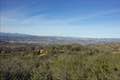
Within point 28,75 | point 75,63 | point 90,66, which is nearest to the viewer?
point 28,75

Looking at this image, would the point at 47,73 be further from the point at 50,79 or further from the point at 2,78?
the point at 2,78

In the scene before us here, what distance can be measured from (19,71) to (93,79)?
3030mm

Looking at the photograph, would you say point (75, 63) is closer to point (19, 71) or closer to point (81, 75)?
point (81, 75)

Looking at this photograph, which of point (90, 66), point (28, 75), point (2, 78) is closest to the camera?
point (2, 78)

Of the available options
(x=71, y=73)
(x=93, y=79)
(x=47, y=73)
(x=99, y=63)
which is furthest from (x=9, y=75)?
(x=99, y=63)

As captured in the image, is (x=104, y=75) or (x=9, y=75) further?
(x=104, y=75)

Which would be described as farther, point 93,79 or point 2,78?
point 93,79

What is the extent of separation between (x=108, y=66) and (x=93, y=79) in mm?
1867

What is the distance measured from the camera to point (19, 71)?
27.4ft

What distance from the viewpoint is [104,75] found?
8781 mm

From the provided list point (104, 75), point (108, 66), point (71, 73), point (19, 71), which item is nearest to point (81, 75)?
point (71, 73)

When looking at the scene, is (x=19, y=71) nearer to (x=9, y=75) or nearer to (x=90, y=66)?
(x=9, y=75)

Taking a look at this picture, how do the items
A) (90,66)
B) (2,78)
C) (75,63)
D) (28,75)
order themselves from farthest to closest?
(75,63) → (90,66) → (28,75) → (2,78)

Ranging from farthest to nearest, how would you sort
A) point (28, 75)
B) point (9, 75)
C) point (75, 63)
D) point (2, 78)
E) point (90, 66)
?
point (75, 63) → point (90, 66) → point (28, 75) → point (9, 75) → point (2, 78)
